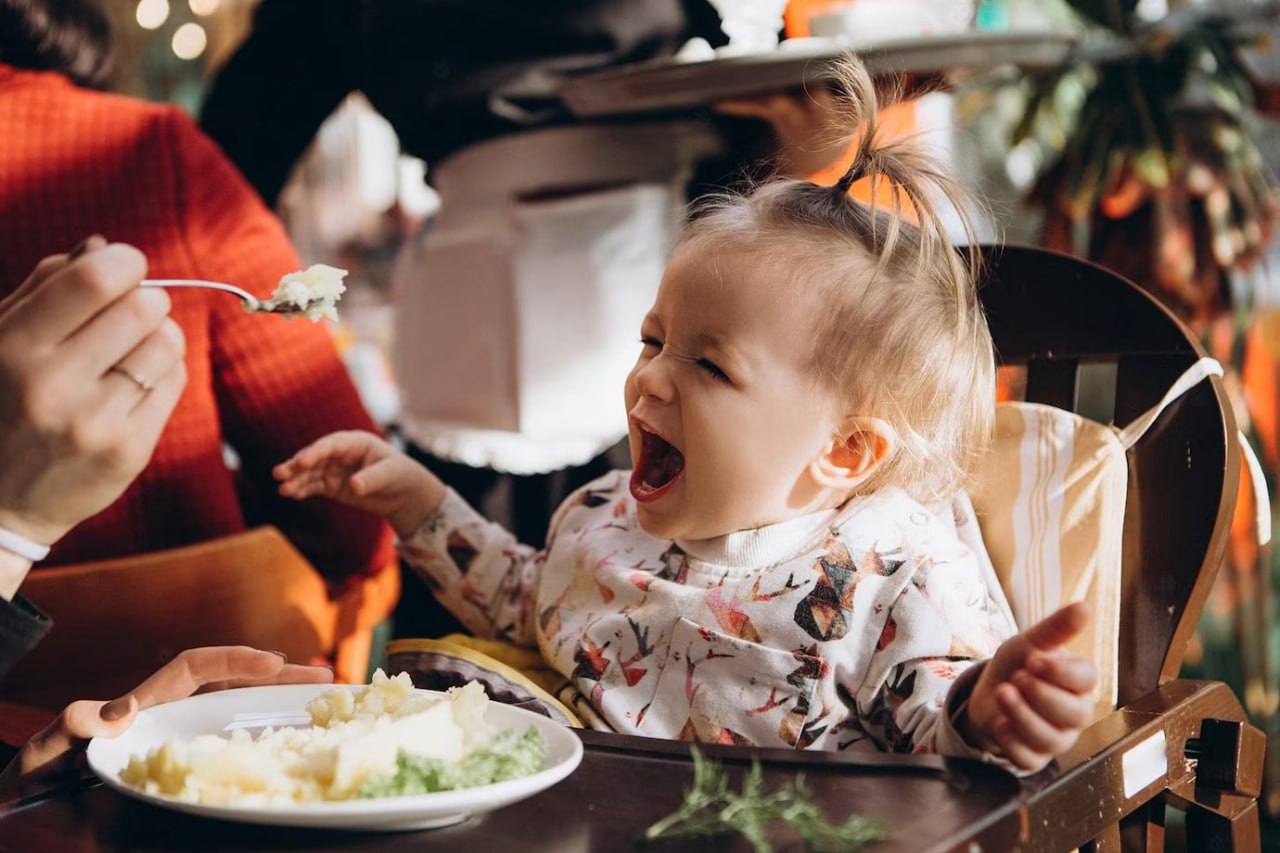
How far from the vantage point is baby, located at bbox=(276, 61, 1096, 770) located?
1026 mm

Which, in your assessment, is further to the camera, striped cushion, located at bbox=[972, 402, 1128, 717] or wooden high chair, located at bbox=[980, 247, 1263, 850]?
striped cushion, located at bbox=[972, 402, 1128, 717]

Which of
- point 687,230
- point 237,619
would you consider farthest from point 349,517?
point 687,230

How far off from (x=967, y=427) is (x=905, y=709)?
334 millimetres

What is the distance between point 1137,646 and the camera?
1092mm

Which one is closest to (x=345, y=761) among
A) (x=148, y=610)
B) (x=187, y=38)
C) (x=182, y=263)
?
(x=148, y=610)

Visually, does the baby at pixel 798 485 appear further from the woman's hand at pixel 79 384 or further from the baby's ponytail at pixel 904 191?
the woman's hand at pixel 79 384

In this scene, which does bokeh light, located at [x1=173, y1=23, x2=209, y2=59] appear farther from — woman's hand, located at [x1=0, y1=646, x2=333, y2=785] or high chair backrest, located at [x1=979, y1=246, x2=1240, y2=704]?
woman's hand, located at [x1=0, y1=646, x2=333, y2=785]

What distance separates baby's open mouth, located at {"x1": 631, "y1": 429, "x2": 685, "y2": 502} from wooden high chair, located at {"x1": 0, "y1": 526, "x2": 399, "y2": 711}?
44 centimetres

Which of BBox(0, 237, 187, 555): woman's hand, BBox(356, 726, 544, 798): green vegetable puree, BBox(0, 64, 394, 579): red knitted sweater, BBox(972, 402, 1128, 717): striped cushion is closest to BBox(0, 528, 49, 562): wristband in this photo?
BBox(0, 237, 187, 555): woman's hand

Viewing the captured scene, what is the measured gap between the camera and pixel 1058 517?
1.14 meters

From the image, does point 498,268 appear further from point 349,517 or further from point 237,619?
point 237,619

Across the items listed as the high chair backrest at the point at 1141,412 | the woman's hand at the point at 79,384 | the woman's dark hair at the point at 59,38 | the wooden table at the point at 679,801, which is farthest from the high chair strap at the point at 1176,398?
the woman's dark hair at the point at 59,38

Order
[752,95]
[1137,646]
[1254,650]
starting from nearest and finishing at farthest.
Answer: [1137,646], [752,95], [1254,650]

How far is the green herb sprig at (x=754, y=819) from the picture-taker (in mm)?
651
